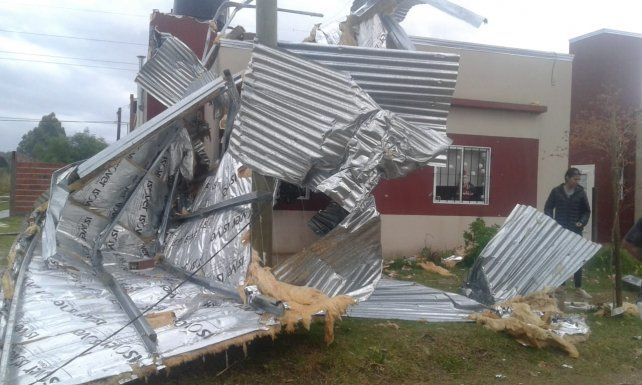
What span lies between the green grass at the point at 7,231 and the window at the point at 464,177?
687 centimetres

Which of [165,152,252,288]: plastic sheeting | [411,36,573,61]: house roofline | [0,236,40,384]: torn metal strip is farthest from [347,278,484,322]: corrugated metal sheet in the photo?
[411,36,573,61]: house roofline

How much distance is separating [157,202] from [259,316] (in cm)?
312

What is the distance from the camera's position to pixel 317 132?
531cm

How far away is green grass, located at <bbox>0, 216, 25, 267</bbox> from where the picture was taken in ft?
36.8

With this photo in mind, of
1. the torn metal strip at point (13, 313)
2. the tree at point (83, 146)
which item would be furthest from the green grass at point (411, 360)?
the tree at point (83, 146)

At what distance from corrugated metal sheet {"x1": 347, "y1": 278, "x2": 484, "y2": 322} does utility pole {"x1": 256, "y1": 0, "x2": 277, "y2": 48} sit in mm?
2711

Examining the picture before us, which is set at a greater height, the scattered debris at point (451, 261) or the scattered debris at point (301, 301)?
the scattered debris at point (301, 301)

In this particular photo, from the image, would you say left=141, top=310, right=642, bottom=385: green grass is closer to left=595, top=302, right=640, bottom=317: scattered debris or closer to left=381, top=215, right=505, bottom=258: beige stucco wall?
left=595, top=302, right=640, bottom=317: scattered debris

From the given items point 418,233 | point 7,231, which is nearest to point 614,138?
point 418,233

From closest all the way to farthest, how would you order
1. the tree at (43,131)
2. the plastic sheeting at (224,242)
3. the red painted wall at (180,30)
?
the plastic sheeting at (224,242)
the red painted wall at (180,30)
the tree at (43,131)

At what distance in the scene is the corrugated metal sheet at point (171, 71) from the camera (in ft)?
27.7

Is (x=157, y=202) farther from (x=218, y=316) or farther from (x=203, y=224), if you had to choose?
(x=218, y=316)

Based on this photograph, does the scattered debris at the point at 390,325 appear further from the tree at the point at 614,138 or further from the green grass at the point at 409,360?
the tree at the point at 614,138

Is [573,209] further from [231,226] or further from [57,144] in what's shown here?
[57,144]
